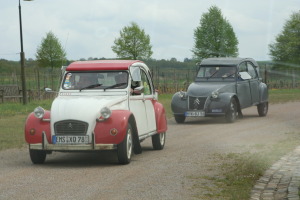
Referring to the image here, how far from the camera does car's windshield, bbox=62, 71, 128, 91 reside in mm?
A: 11906

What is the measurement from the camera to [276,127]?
18.5 m

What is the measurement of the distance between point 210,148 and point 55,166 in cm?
368

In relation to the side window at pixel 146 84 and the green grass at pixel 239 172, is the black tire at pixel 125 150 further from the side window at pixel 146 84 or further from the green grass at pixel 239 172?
the side window at pixel 146 84

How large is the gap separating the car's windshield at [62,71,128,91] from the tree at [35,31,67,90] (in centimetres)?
5717

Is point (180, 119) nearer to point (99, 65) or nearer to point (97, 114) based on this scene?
point (99, 65)

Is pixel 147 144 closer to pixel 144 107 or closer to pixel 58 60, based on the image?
pixel 144 107

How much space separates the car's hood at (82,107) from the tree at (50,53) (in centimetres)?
5809

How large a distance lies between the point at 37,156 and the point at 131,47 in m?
46.3

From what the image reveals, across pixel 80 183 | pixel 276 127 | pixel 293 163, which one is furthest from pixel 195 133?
pixel 80 183

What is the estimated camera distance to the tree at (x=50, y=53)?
6975cm

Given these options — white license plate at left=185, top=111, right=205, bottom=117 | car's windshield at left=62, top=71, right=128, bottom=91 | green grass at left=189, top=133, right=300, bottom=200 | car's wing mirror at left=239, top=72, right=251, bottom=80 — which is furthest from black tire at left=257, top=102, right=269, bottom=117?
car's windshield at left=62, top=71, right=128, bottom=91

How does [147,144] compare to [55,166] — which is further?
[147,144]

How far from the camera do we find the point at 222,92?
816 inches

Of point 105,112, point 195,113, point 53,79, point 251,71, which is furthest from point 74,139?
point 53,79
